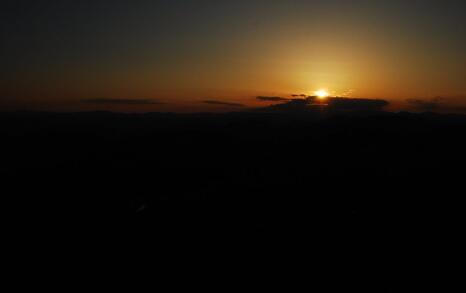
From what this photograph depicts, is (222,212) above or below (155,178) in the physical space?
above

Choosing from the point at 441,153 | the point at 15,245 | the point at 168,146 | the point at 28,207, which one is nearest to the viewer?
the point at 15,245

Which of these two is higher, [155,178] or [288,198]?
[288,198]

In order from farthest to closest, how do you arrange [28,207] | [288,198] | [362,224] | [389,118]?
1. [389,118]
2. [28,207]
3. [288,198]
4. [362,224]

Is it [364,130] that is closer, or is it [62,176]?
[62,176]

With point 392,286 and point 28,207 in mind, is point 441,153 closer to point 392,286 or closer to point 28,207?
point 392,286

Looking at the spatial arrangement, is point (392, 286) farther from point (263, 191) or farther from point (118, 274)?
point (263, 191)

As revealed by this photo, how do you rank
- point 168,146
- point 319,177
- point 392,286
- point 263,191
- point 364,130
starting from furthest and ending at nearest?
point 364,130
point 168,146
point 319,177
point 263,191
point 392,286

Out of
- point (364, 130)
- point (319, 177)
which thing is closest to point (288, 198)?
point (319, 177)

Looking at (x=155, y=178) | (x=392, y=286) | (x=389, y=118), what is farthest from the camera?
(x=389, y=118)

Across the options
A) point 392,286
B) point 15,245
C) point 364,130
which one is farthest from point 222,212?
point 364,130
